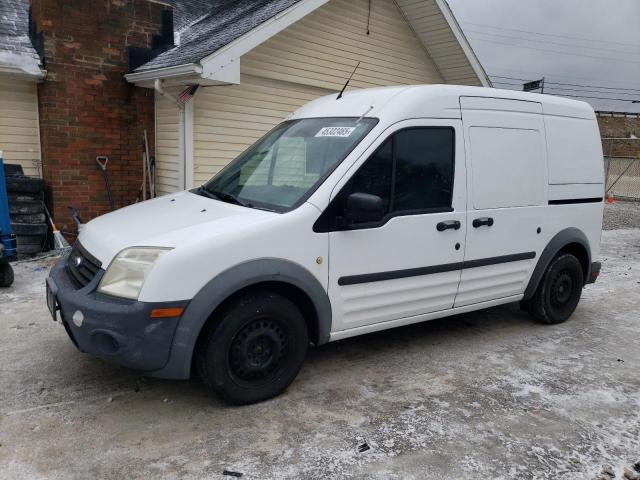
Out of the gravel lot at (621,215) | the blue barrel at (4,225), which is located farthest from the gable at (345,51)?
the gravel lot at (621,215)

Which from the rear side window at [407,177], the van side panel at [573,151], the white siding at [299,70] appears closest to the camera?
the rear side window at [407,177]

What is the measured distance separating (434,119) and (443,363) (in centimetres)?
196

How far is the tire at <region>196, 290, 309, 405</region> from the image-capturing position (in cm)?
334

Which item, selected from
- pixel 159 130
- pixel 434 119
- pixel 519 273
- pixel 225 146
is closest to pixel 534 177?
pixel 519 273

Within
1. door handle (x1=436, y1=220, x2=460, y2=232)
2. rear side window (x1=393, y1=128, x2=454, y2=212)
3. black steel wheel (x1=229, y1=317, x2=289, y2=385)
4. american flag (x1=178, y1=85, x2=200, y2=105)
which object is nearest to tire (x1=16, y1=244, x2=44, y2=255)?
american flag (x1=178, y1=85, x2=200, y2=105)

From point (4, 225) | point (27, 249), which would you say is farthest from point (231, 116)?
point (4, 225)

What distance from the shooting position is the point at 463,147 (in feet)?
14.4

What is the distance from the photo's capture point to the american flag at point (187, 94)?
7746 mm

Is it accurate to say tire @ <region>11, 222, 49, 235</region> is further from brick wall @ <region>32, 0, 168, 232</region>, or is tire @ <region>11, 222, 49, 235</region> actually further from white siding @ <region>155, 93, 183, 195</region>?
white siding @ <region>155, 93, 183, 195</region>

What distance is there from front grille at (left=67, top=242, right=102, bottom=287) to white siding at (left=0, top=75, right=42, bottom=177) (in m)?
4.99

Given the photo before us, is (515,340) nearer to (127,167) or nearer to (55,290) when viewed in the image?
(55,290)

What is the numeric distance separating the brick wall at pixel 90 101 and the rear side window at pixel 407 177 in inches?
227

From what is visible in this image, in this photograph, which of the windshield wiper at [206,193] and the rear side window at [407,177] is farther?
the windshield wiper at [206,193]

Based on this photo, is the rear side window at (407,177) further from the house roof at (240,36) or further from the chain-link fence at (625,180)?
the chain-link fence at (625,180)
